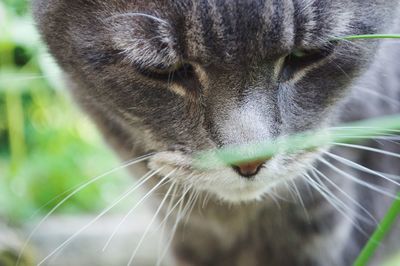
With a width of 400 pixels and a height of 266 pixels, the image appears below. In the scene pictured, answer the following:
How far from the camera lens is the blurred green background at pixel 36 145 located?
2053 mm

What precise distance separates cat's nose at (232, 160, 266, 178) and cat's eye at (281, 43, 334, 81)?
148 millimetres

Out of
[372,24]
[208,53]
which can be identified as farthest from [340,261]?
[208,53]

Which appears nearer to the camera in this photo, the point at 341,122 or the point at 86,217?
the point at 341,122

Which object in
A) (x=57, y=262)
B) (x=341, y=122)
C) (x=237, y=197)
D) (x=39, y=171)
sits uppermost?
(x=341, y=122)

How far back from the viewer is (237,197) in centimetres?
124

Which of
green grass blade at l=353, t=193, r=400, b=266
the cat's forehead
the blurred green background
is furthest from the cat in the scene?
the blurred green background

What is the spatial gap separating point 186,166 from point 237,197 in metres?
0.13

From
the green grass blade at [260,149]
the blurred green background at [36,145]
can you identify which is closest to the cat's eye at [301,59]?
the green grass blade at [260,149]

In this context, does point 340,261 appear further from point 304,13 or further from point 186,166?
point 304,13

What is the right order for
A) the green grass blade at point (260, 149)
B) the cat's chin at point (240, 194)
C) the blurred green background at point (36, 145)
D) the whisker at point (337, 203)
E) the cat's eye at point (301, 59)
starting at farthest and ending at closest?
1. the blurred green background at point (36, 145)
2. the whisker at point (337, 203)
3. the cat's chin at point (240, 194)
4. the cat's eye at point (301, 59)
5. the green grass blade at point (260, 149)

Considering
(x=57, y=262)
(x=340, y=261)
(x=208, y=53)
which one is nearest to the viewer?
(x=208, y=53)

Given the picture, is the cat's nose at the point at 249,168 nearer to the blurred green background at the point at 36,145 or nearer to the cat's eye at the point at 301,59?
the cat's eye at the point at 301,59

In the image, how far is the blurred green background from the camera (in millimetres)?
2053

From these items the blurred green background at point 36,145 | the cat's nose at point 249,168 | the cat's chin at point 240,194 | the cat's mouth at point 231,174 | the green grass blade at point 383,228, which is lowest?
the blurred green background at point 36,145
